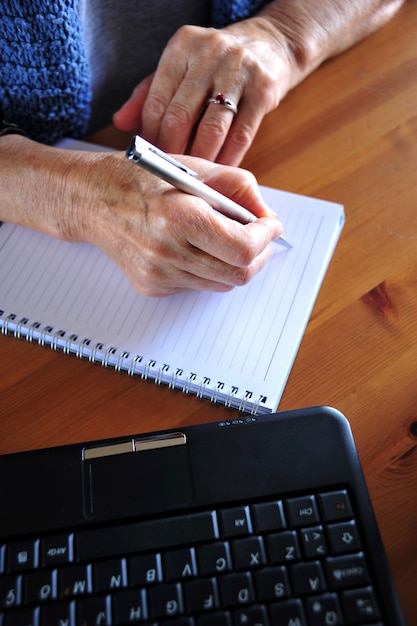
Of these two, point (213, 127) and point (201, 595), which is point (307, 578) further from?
point (213, 127)

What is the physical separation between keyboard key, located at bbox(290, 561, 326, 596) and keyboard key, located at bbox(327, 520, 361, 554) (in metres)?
0.02

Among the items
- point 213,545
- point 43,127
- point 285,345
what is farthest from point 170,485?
point 43,127

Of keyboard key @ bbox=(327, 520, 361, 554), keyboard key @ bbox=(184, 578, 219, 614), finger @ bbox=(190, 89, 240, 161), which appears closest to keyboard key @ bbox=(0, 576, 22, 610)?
keyboard key @ bbox=(184, 578, 219, 614)

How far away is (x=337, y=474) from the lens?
44 cm

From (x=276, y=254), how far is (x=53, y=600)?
0.37 m

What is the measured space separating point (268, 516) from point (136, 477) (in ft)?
0.34

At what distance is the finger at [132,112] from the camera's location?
678 mm

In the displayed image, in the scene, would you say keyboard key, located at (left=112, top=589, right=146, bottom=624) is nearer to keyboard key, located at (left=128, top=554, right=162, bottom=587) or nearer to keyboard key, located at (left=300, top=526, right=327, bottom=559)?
keyboard key, located at (left=128, top=554, right=162, bottom=587)

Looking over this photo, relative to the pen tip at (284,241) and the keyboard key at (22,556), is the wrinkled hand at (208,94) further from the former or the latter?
the keyboard key at (22,556)

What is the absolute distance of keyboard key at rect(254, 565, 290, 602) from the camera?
15.5 inches

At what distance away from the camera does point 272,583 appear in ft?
1.31

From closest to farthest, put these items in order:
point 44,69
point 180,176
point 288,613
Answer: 1. point 288,613
2. point 180,176
3. point 44,69

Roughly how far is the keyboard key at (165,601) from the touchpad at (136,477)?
0.05 metres

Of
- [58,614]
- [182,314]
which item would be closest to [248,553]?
[58,614]
